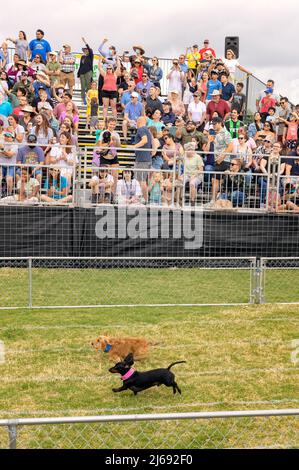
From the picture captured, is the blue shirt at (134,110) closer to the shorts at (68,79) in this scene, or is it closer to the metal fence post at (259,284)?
→ the shorts at (68,79)

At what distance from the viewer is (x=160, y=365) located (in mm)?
8406

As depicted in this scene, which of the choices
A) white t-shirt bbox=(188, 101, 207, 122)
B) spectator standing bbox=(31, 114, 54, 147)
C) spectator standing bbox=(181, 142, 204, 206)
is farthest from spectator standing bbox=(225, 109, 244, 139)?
spectator standing bbox=(31, 114, 54, 147)

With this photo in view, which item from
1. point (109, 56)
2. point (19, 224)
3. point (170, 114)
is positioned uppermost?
point (109, 56)

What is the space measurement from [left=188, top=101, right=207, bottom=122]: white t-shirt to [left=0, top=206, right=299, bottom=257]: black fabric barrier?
16.7ft

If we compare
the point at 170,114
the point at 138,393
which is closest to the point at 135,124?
the point at 170,114

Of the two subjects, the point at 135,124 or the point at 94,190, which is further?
the point at 135,124

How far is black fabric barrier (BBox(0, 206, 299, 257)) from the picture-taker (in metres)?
14.2

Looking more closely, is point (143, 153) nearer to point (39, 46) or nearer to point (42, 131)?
point (42, 131)

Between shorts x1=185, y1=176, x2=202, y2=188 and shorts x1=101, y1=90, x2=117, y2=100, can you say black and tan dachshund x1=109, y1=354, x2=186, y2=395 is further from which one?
shorts x1=101, y1=90, x2=117, y2=100

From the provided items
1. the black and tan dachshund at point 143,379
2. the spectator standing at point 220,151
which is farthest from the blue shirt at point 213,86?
the black and tan dachshund at point 143,379

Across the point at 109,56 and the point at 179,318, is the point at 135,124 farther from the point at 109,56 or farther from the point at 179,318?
the point at 179,318

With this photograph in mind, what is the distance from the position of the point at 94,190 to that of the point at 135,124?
481 cm

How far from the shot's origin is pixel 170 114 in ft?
60.3

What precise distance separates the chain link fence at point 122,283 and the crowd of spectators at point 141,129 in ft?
4.44
